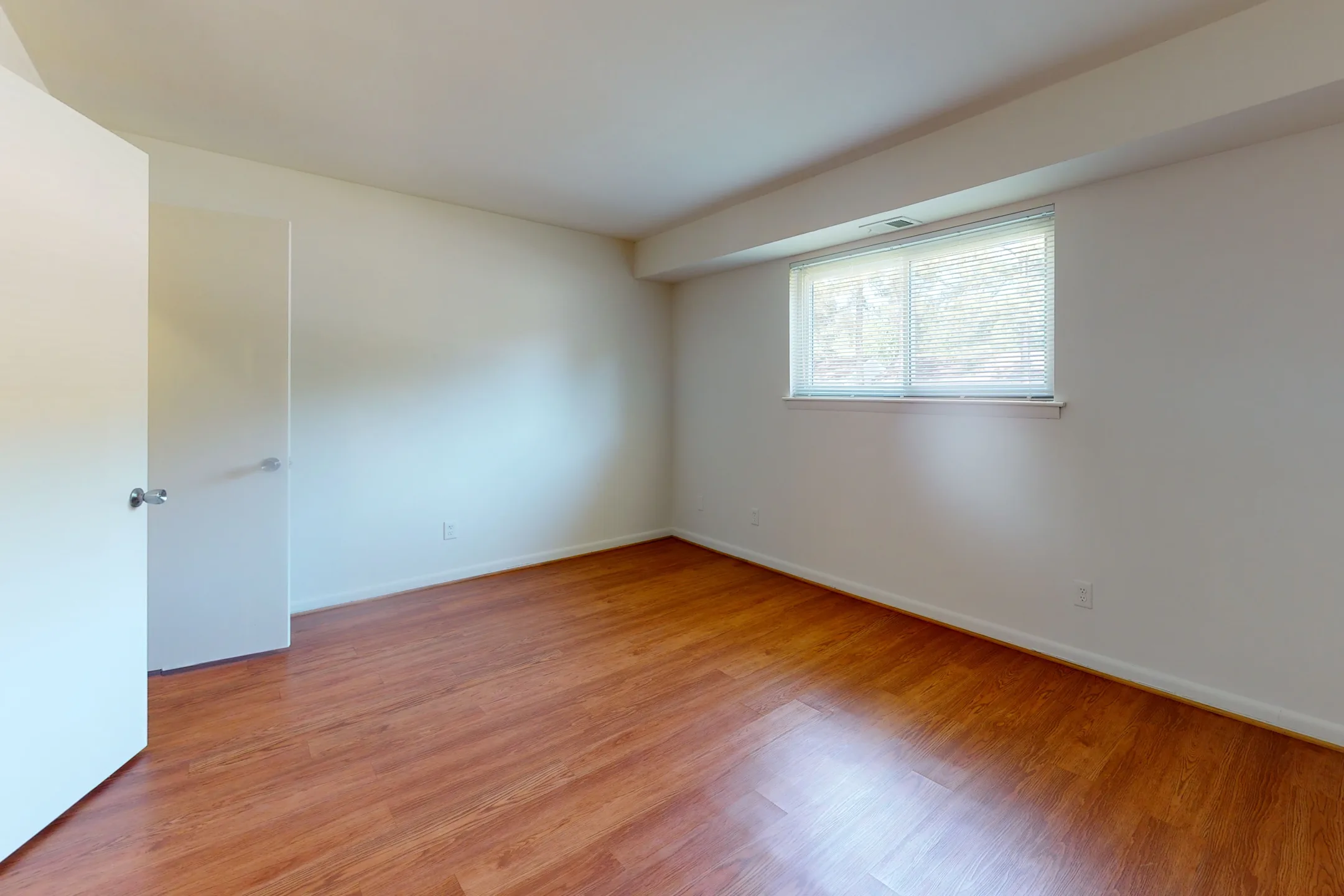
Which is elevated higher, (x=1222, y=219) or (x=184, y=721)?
(x=1222, y=219)

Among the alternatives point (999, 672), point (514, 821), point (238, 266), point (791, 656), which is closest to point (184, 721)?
point (514, 821)

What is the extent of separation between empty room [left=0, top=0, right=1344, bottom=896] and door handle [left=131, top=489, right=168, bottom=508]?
0.03m

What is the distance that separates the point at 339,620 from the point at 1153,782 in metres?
3.75

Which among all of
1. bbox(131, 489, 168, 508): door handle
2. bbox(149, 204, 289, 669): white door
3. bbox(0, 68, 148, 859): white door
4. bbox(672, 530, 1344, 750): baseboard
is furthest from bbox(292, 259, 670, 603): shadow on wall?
bbox(672, 530, 1344, 750): baseboard

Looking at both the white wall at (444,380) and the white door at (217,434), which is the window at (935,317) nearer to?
the white wall at (444,380)

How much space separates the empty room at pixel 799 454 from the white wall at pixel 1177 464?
0.05 feet

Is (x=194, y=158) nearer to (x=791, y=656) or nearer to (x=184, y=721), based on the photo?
(x=184, y=721)

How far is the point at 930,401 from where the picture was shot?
3.12 m

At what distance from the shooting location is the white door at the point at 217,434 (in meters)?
2.43

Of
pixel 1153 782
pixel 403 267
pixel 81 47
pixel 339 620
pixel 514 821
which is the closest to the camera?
pixel 514 821

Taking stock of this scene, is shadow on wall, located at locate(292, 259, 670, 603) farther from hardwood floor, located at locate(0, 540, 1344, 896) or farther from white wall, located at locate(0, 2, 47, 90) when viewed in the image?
white wall, located at locate(0, 2, 47, 90)

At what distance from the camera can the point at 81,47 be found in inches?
80.6

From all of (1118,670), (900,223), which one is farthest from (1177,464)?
(900,223)

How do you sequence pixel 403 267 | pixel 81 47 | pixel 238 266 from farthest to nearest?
pixel 403 267, pixel 238 266, pixel 81 47
